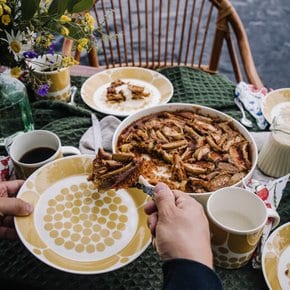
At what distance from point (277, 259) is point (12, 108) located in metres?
0.71

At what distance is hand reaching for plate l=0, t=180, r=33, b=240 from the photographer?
0.77 m

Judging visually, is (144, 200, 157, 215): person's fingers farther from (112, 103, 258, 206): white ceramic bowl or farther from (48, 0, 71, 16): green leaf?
(48, 0, 71, 16): green leaf

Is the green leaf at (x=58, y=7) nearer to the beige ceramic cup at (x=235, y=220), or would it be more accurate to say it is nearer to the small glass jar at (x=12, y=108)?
the small glass jar at (x=12, y=108)

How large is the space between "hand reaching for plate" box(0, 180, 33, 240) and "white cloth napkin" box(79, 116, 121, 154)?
0.22 metres

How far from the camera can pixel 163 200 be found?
0.71 meters

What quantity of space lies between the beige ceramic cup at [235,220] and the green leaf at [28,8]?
0.49 meters

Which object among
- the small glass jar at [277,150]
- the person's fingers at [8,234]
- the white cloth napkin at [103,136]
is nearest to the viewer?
the person's fingers at [8,234]

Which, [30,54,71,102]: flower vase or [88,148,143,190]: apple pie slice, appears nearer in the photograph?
[88,148,143,190]: apple pie slice

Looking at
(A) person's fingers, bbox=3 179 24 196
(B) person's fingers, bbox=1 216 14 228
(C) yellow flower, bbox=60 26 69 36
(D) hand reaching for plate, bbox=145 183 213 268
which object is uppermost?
(C) yellow flower, bbox=60 26 69 36

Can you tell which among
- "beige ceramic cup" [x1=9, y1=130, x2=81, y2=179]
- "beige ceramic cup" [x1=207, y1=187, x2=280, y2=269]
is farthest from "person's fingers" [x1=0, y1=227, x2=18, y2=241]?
"beige ceramic cup" [x1=207, y1=187, x2=280, y2=269]

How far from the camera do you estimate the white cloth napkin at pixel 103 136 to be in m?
1.03

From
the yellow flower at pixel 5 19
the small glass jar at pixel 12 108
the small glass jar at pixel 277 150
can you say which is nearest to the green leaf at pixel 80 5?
the yellow flower at pixel 5 19

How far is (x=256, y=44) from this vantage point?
3.00 metres

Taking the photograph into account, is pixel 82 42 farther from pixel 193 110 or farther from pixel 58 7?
pixel 193 110
